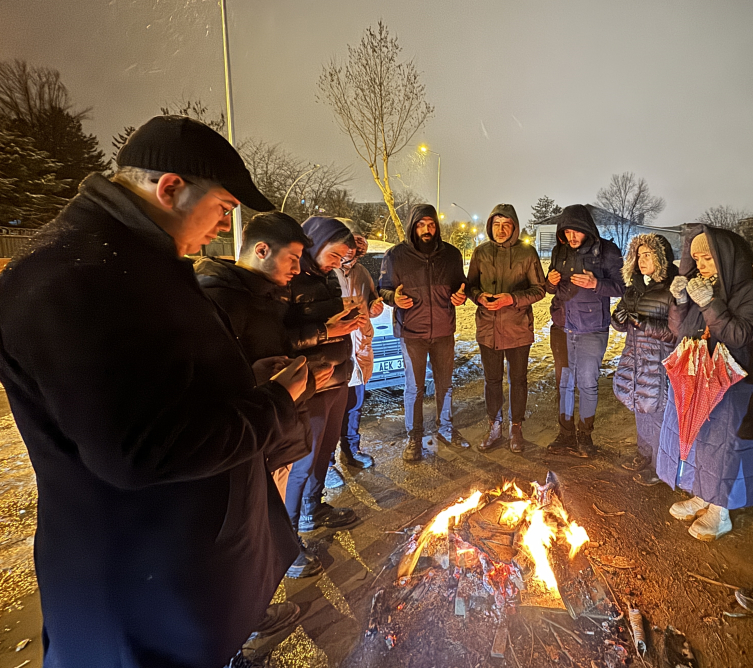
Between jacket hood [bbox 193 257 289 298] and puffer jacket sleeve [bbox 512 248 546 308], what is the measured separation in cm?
316

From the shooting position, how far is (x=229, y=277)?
2215mm

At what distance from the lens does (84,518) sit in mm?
1113

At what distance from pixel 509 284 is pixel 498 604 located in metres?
3.40

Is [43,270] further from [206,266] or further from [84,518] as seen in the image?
[206,266]

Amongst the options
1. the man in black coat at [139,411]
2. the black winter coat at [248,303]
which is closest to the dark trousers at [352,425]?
the black winter coat at [248,303]

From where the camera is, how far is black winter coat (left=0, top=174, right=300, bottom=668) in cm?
97

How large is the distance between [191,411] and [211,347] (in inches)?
8.6

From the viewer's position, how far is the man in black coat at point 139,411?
38.6 inches

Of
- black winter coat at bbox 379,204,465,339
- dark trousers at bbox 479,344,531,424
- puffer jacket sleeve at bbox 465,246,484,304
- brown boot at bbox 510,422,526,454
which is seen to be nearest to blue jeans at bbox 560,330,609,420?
dark trousers at bbox 479,344,531,424

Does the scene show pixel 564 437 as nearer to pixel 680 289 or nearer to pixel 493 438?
pixel 493 438

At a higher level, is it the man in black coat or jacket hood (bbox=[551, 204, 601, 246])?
jacket hood (bbox=[551, 204, 601, 246])

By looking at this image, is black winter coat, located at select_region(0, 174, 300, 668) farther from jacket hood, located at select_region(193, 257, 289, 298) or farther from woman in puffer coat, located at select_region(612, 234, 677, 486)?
woman in puffer coat, located at select_region(612, 234, 677, 486)

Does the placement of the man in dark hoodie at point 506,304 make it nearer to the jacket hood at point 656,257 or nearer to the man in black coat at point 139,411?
the jacket hood at point 656,257

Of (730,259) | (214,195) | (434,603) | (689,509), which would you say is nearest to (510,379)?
(689,509)
